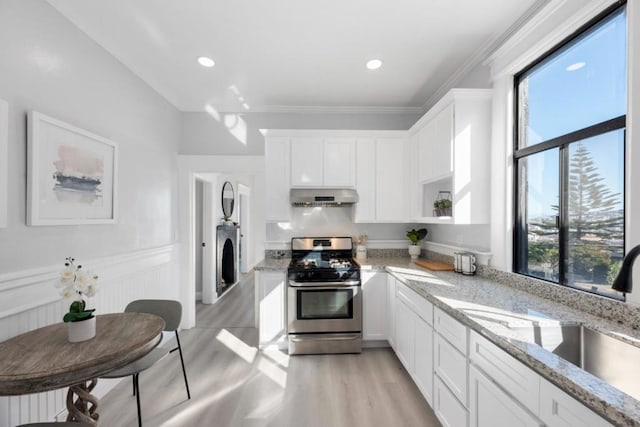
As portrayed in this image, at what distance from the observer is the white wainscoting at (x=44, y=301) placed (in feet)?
5.15

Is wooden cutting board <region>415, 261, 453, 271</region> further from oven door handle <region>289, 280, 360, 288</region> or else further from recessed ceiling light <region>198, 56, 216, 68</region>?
recessed ceiling light <region>198, 56, 216, 68</region>

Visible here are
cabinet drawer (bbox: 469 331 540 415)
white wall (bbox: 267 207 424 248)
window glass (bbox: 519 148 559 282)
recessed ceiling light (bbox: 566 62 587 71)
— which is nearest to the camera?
cabinet drawer (bbox: 469 331 540 415)

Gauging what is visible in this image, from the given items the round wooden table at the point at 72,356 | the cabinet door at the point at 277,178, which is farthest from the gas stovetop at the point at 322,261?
the round wooden table at the point at 72,356

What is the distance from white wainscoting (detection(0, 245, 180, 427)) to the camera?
1.57m

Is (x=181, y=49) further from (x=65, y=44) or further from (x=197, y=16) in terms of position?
(x=65, y=44)

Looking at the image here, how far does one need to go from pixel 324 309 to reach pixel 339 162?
164 centimetres

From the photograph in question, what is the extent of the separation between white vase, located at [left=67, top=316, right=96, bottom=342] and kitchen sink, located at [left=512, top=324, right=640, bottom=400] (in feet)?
6.82

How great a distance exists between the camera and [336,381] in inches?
97.0

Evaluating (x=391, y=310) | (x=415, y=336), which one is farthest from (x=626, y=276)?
(x=391, y=310)

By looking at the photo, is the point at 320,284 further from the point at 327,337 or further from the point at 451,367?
the point at 451,367

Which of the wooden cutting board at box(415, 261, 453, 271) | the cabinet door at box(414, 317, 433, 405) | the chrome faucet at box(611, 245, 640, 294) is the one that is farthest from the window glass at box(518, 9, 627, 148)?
the cabinet door at box(414, 317, 433, 405)

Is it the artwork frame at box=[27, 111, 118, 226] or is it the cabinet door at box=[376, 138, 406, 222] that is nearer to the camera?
the artwork frame at box=[27, 111, 118, 226]

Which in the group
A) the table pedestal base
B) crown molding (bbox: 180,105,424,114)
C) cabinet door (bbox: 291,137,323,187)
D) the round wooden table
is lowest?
the table pedestal base

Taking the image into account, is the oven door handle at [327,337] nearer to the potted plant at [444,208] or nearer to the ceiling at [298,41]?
the potted plant at [444,208]
